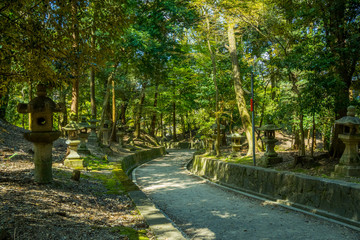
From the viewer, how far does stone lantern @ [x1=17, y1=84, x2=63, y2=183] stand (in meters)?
5.31

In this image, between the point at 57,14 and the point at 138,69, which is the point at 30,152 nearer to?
the point at 57,14

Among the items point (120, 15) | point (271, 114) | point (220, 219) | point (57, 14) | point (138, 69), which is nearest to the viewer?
point (57, 14)

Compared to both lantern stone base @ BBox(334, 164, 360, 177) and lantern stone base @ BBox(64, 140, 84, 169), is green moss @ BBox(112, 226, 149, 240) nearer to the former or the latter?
lantern stone base @ BBox(334, 164, 360, 177)

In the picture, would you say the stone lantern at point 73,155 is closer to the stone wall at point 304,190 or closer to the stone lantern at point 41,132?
the stone lantern at point 41,132

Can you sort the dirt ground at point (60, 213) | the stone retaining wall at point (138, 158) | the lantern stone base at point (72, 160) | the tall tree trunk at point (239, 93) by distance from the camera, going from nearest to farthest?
the dirt ground at point (60, 213)
the lantern stone base at point (72, 160)
the tall tree trunk at point (239, 93)
the stone retaining wall at point (138, 158)

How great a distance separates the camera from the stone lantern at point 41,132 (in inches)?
209

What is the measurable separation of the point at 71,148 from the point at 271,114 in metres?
11.6

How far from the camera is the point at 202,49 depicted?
19.5 m

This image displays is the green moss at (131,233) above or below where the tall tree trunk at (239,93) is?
below

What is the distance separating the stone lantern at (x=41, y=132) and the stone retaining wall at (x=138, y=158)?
9.28 metres

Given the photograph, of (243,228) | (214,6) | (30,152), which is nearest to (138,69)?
(214,6)

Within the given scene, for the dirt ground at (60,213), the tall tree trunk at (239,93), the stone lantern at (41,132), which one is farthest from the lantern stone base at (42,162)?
the tall tree trunk at (239,93)

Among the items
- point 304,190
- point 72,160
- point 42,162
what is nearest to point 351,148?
point 304,190

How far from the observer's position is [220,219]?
6133mm
